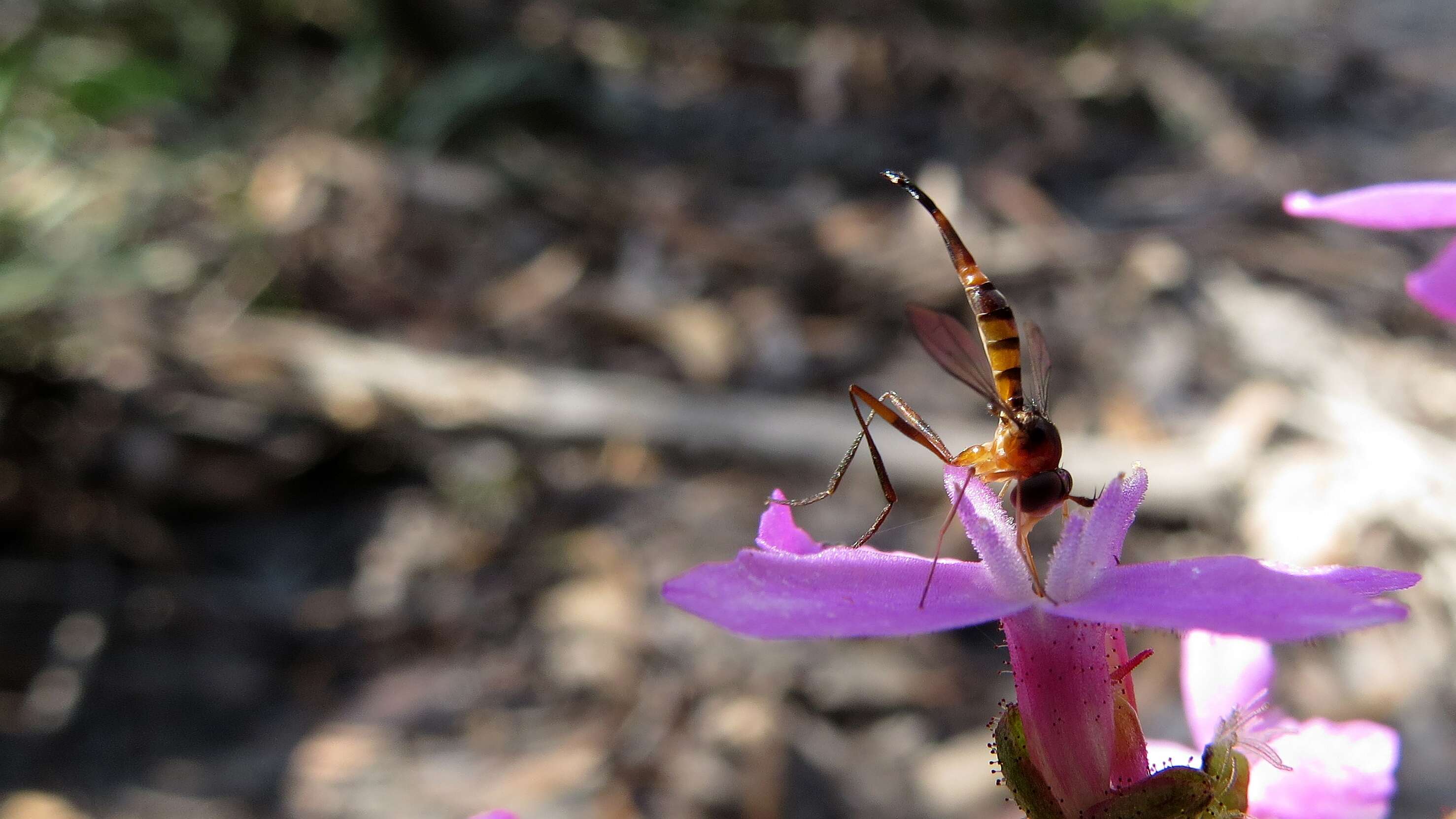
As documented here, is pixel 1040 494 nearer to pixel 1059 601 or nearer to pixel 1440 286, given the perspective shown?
pixel 1059 601

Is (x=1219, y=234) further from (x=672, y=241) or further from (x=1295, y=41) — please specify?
(x=1295, y=41)

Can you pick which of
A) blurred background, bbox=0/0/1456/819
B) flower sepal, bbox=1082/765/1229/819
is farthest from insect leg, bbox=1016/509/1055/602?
blurred background, bbox=0/0/1456/819

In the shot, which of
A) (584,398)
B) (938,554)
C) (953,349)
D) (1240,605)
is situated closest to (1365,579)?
(1240,605)

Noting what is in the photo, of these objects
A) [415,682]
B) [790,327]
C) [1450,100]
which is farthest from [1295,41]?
[415,682]

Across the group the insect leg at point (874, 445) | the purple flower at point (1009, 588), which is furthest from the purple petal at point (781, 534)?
the insect leg at point (874, 445)

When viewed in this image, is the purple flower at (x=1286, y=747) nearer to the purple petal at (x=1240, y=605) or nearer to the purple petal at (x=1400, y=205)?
the purple petal at (x=1240, y=605)
